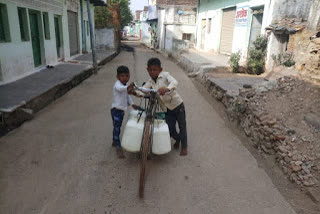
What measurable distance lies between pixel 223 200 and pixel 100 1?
1817 cm

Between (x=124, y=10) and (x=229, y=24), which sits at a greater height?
(x=124, y=10)

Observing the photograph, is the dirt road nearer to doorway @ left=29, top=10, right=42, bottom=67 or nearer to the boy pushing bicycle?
the boy pushing bicycle

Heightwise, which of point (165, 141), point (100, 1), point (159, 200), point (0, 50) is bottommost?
point (159, 200)

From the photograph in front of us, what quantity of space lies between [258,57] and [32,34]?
27.0 feet

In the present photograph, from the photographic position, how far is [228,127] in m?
5.13

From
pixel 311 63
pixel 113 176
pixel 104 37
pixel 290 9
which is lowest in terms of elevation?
pixel 113 176

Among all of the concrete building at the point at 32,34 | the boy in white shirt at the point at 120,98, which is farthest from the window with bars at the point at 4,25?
the boy in white shirt at the point at 120,98

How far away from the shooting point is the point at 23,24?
8.38 meters

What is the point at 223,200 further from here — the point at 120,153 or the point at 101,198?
the point at 120,153

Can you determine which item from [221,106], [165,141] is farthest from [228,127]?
[165,141]

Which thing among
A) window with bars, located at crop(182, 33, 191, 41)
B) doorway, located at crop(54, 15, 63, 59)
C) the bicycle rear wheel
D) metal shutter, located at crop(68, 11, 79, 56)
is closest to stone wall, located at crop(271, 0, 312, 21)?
the bicycle rear wheel

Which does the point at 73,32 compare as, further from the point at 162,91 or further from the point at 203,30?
the point at 162,91

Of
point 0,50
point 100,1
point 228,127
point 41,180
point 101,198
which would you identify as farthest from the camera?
point 100,1

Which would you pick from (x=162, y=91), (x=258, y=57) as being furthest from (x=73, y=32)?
(x=162, y=91)
